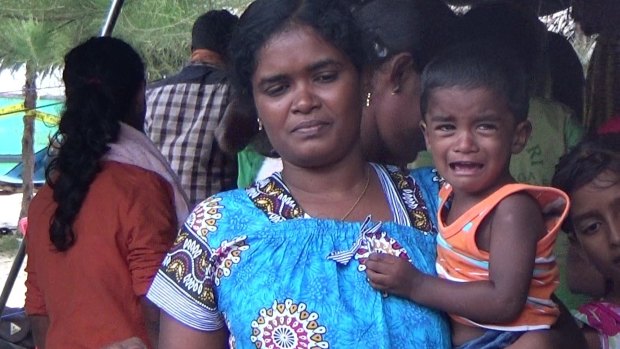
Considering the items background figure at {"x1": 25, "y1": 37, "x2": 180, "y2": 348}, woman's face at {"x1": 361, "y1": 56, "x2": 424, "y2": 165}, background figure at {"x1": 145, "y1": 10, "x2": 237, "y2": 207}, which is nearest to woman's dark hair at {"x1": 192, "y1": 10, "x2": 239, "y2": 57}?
background figure at {"x1": 145, "y1": 10, "x2": 237, "y2": 207}

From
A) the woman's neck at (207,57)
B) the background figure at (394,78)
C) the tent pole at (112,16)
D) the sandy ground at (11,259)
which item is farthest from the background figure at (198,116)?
the sandy ground at (11,259)

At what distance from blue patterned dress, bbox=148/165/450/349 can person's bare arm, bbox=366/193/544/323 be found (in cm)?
3

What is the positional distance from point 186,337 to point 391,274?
0.40 meters

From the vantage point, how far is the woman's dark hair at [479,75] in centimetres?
188

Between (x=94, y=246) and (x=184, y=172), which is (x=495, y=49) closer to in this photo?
(x=94, y=246)

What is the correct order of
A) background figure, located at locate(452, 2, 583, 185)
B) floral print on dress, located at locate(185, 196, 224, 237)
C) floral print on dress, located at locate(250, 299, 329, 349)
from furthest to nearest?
background figure, located at locate(452, 2, 583, 185), floral print on dress, located at locate(185, 196, 224, 237), floral print on dress, located at locate(250, 299, 329, 349)

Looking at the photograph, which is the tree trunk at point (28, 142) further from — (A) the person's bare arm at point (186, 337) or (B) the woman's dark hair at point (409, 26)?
(A) the person's bare arm at point (186, 337)

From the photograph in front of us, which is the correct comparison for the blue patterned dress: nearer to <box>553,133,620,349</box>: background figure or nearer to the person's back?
<box>553,133,620,349</box>: background figure

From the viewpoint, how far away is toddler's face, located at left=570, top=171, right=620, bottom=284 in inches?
85.4

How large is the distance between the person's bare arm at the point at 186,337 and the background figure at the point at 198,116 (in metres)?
2.72

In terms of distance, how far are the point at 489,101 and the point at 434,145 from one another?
0.43 ft

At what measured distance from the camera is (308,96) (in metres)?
1.81

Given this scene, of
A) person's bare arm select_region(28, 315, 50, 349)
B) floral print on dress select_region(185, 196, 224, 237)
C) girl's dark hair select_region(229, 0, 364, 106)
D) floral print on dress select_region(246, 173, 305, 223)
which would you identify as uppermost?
girl's dark hair select_region(229, 0, 364, 106)

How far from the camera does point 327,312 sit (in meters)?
1.74
